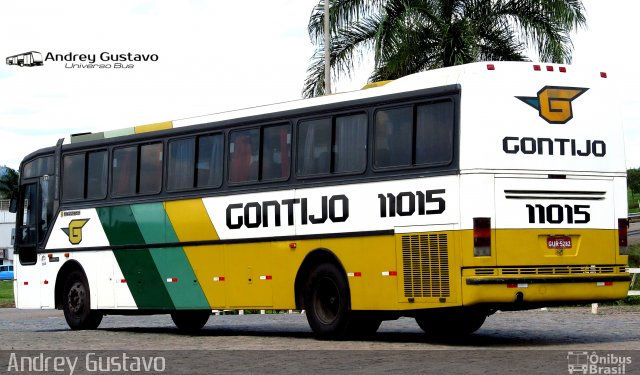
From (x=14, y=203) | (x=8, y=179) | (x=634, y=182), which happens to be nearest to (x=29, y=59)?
(x=14, y=203)

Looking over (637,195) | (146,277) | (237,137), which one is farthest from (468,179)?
(637,195)

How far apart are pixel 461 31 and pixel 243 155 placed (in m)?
13.1

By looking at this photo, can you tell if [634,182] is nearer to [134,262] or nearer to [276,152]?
[134,262]

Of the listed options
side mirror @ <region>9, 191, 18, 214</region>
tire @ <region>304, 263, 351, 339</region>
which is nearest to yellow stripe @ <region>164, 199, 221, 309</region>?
tire @ <region>304, 263, 351, 339</region>

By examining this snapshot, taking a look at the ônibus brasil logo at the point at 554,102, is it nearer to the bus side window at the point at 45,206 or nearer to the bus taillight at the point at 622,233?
the bus taillight at the point at 622,233

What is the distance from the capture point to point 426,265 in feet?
56.1

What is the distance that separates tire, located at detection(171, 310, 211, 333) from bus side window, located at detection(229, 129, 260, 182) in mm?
3797

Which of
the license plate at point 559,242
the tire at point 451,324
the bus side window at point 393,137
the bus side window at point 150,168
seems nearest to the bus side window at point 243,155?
the bus side window at point 150,168

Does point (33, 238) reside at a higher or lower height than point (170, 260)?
higher

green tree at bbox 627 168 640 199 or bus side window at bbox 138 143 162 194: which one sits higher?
green tree at bbox 627 168 640 199

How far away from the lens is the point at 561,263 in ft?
56.3

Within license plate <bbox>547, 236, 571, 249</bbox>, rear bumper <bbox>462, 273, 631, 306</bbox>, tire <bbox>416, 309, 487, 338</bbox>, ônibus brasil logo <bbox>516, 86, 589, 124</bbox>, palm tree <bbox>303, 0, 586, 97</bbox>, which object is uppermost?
palm tree <bbox>303, 0, 586, 97</bbox>

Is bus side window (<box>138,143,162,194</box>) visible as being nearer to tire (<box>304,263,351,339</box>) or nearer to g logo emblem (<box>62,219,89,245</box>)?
g logo emblem (<box>62,219,89,245</box>)

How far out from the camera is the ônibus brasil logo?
17.2 m
